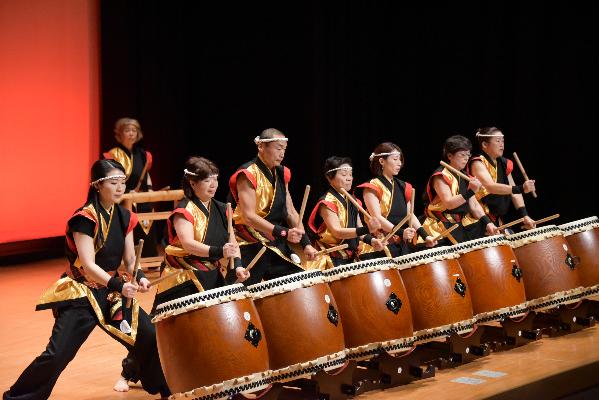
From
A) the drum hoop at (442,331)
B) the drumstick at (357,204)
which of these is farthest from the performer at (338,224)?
the drum hoop at (442,331)

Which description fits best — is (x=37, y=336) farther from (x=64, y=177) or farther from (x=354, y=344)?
(x=64, y=177)

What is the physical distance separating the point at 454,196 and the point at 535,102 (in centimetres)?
237

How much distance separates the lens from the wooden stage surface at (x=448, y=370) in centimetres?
425

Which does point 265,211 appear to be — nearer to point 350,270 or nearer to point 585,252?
point 350,270

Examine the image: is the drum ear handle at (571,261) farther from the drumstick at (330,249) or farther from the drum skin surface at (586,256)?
the drumstick at (330,249)

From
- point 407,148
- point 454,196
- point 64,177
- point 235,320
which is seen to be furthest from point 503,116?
point 235,320

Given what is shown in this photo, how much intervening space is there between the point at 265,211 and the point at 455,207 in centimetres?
123

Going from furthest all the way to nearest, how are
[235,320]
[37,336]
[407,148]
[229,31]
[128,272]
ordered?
[229,31] < [407,148] < [37,336] < [128,272] < [235,320]

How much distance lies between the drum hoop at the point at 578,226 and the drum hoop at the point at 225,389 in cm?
217

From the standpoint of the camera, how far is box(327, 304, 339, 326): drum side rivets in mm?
3983

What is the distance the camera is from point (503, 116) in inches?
303

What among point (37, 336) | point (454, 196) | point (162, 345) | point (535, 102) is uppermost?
point (535, 102)

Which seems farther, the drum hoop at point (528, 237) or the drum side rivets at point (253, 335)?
the drum hoop at point (528, 237)

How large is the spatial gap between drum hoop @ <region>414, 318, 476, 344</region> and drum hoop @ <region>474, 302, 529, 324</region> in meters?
0.11
